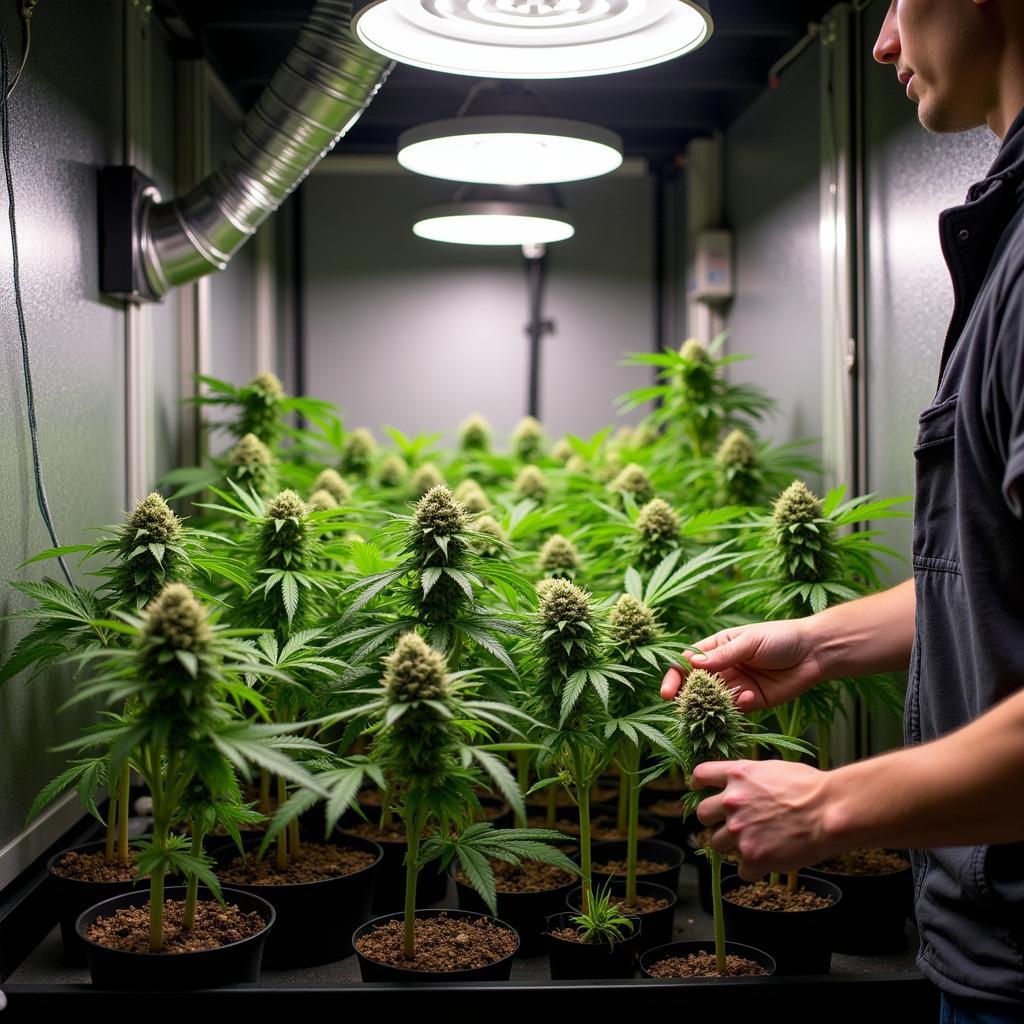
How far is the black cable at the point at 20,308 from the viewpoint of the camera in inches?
62.6

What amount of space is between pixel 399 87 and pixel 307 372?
111 cm

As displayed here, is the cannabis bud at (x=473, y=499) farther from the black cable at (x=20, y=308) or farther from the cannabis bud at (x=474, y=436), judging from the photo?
the cannabis bud at (x=474, y=436)

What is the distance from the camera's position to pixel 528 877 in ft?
5.96

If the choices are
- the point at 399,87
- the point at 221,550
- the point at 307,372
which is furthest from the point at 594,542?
the point at 307,372

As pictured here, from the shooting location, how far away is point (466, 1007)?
139 cm

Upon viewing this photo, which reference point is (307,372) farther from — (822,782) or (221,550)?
(822,782)

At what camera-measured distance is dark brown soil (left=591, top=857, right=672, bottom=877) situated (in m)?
1.85

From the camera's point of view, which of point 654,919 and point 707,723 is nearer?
point 707,723

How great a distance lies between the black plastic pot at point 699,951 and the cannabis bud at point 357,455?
70.7 inches

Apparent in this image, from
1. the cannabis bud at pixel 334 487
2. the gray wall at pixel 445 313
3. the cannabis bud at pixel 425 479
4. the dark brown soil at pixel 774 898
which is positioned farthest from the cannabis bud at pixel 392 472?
the dark brown soil at pixel 774 898

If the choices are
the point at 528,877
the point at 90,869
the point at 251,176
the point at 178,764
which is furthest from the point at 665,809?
the point at 251,176

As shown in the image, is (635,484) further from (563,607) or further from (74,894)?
(74,894)

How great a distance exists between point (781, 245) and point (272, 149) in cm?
136

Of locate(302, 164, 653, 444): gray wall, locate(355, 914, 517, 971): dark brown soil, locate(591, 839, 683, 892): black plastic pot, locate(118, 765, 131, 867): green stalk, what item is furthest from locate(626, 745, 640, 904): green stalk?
locate(302, 164, 653, 444): gray wall
